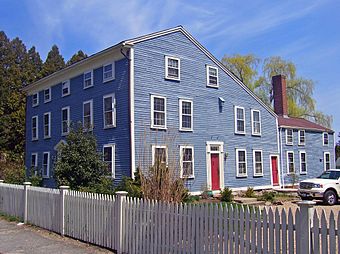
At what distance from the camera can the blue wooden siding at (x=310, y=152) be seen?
29000 millimetres

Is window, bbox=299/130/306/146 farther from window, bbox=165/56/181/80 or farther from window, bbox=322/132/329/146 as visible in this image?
window, bbox=165/56/181/80

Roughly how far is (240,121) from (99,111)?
9.57 metres

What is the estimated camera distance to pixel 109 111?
20.3m

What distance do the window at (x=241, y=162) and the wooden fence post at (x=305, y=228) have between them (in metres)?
19.1

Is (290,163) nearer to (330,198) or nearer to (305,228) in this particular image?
(330,198)

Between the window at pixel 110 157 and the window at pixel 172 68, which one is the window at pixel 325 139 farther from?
the window at pixel 110 157

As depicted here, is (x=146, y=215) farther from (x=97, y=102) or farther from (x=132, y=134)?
(x=97, y=102)

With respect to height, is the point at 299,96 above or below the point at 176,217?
above

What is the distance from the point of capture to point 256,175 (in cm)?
2548

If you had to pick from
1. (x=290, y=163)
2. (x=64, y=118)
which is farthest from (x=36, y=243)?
(x=290, y=163)

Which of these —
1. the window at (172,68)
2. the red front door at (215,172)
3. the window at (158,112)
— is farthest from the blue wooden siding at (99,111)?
the red front door at (215,172)

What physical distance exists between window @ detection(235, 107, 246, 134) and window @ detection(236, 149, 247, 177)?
52.3 inches

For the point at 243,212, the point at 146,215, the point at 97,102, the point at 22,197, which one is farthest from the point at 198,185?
the point at 243,212

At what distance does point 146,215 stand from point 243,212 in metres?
2.33
